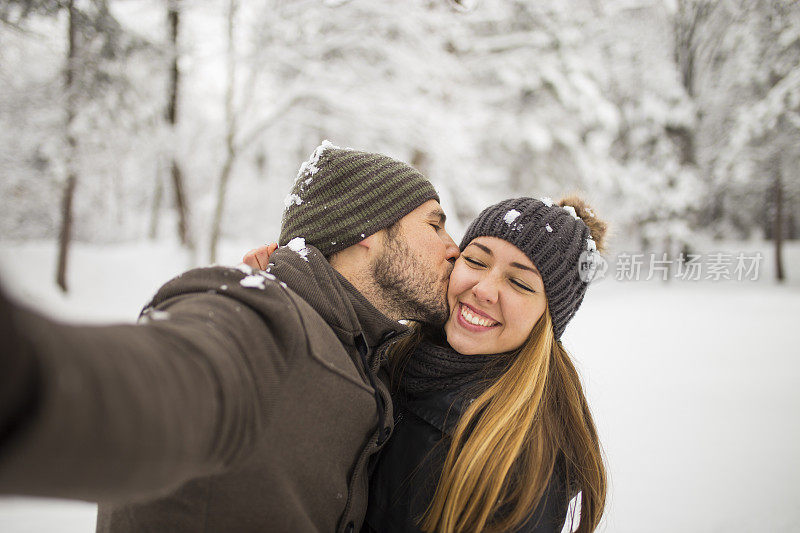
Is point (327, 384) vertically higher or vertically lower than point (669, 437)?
higher

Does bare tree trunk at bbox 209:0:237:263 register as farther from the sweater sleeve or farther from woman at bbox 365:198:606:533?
the sweater sleeve

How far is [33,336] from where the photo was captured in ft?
1.73

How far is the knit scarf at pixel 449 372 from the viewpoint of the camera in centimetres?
190

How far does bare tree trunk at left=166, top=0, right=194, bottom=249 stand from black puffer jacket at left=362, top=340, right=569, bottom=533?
801cm

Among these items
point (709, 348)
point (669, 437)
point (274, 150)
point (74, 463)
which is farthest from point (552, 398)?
point (274, 150)

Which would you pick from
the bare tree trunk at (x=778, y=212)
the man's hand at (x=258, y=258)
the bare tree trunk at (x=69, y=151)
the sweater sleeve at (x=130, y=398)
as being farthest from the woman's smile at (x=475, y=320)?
the bare tree trunk at (x=778, y=212)

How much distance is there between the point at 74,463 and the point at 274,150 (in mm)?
16510

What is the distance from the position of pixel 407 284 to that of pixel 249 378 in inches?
42.2

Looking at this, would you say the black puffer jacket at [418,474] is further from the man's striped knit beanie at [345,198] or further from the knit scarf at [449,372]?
the man's striped knit beanie at [345,198]

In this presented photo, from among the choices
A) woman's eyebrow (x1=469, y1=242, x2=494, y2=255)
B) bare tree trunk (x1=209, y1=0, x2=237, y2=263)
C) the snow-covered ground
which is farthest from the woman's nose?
bare tree trunk (x1=209, y1=0, x2=237, y2=263)

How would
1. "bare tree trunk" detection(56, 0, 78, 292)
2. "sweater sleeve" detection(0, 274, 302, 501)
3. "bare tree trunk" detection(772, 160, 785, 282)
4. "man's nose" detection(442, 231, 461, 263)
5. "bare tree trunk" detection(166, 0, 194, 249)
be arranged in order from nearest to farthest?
"sweater sleeve" detection(0, 274, 302, 501) < "man's nose" detection(442, 231, 461, 263) < "bare tree trunk" detection(56, 0, 78, 292) < "bare tree trunk" detection(166, 0, 194, 249) < "bare tree trunk" detection(772, 160, 785, 282)

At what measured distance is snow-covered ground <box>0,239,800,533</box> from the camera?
10.5 ft

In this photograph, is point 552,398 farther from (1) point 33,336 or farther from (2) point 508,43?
(2) point 508,43

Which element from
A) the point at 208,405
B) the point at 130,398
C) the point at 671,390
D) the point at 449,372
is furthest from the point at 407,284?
the point at 671,390
